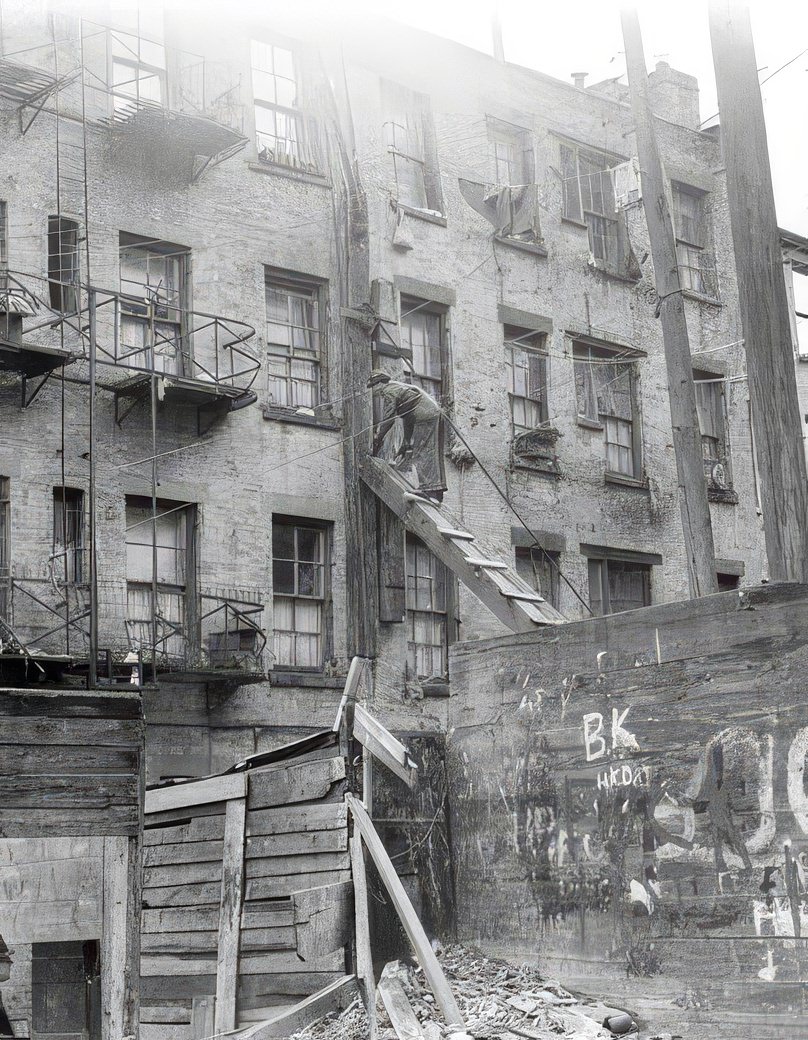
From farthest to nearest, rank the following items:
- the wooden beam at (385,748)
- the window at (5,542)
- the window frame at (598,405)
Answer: the window frame at (598,405), the window at (5,542), the wooden beam at (385,748)

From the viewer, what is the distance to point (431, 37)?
880 inches

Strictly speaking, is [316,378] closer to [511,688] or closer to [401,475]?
[401,475]

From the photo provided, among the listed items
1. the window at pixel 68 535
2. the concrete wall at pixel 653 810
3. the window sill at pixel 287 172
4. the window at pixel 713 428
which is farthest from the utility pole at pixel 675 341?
the window at pixel 713 428

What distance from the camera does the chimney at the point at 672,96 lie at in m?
26.4

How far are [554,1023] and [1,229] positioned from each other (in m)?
12.0

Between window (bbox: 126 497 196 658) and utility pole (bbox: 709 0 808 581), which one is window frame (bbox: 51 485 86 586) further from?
utility pole (bbox: 709 0 808 581)

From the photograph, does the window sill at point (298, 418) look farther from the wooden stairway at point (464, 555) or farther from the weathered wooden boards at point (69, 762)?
the weathered wooden boards at point (69, 762)

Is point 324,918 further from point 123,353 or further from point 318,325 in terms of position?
point 318,325

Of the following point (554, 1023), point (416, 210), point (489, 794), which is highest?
point (416, 210)

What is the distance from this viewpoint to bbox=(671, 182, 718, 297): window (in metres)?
25.5

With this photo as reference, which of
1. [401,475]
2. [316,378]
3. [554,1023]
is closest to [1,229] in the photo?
[316,378]

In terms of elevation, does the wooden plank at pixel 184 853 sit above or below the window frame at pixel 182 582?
below

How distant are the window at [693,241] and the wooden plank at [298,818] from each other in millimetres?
16155

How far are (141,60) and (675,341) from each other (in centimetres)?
839
